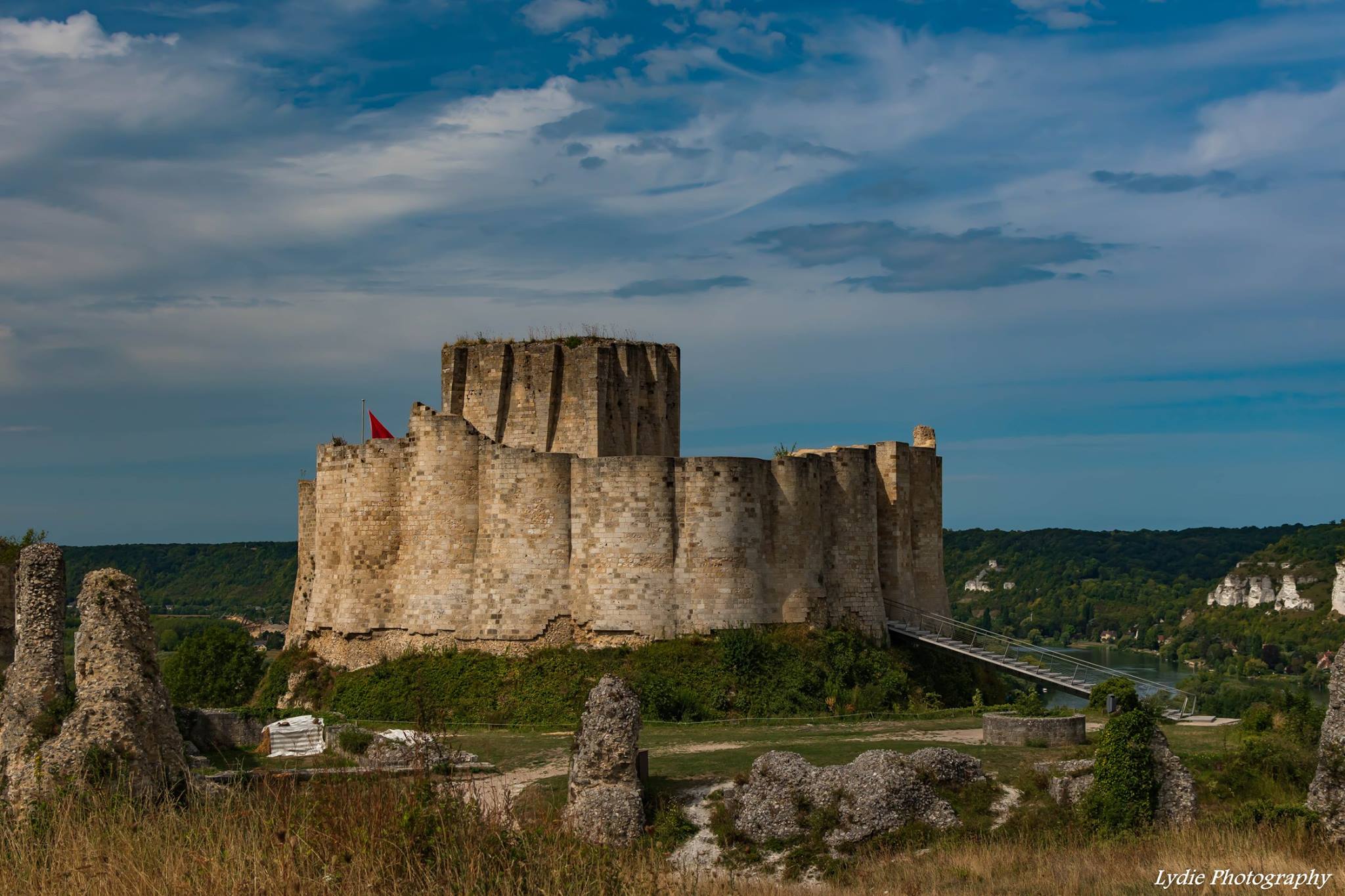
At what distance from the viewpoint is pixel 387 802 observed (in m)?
14.7

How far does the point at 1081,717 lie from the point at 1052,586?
105 m

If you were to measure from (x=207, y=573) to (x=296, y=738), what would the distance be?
436 feet

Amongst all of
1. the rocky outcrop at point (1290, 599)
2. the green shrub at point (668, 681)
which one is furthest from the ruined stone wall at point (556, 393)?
the rocky outcrop at point (1290, 599)

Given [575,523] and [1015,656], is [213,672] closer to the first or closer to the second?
[575,523]

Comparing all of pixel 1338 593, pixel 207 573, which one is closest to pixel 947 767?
pixel 1338 593

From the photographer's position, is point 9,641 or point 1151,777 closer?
point 1151,777

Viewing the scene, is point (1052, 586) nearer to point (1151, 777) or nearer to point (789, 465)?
point (789, 465)

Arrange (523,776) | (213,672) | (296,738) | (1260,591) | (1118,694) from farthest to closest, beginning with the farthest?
(1260,591) < (213,672) < (296,738) < (523,776) < (1118,694)

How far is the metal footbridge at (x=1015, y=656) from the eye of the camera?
35969 millimetres

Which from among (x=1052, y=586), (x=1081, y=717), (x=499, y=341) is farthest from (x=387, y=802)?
(x=1052, y=586)

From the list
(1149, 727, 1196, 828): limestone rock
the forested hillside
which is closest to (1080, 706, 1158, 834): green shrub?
(1149, 727, 1196, 828): limestone rock

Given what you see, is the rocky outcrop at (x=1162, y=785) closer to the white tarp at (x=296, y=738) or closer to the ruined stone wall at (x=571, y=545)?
the ruined stone wall at (x=571, y=545)

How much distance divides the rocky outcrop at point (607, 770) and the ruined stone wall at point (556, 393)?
56.0 feet

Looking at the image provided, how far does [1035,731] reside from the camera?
94.9ft
